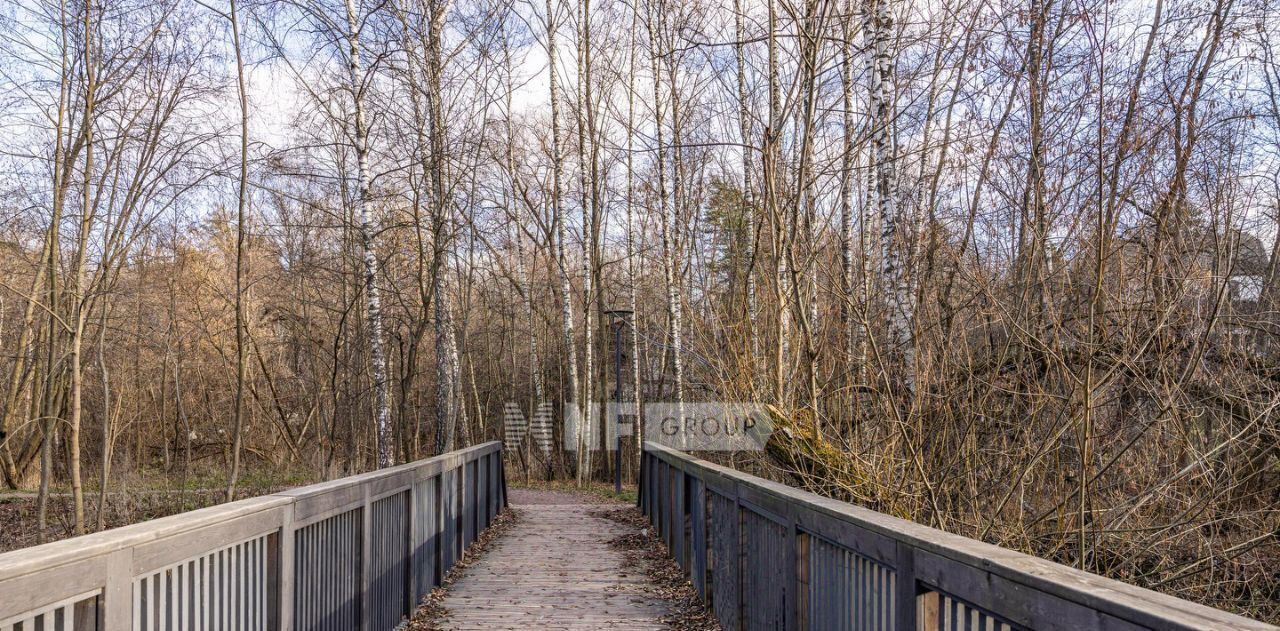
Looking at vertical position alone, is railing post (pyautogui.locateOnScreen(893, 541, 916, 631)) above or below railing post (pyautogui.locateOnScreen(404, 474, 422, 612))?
above

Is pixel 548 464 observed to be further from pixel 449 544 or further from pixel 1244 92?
pixel 1244 92

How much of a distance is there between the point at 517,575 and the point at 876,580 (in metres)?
5.73

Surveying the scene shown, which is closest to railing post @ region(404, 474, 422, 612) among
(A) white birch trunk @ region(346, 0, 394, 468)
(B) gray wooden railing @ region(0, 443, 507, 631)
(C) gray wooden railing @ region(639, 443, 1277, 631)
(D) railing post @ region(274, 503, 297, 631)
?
(B) gray wooden railing @ region(0, 443, 507, 631)

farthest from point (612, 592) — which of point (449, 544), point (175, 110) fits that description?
point (175, 110)

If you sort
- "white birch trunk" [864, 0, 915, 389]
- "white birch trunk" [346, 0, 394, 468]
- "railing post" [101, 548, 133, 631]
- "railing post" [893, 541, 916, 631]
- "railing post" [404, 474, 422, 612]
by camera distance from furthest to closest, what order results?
"white birch trunk" [346, 0, 394, 468] < "white birch trunk" [864, 0, 915, 389] < "railing post" [404, 474, 422, 612] < "railing post" [893, 541, 916, 631] < "railing post" [101, 548, 133, 631]

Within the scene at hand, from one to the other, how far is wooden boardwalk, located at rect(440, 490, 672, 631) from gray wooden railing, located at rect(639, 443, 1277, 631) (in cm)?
84

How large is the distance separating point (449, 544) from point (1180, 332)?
637cm

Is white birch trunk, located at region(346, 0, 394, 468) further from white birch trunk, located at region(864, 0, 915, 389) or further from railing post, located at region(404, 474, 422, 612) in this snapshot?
white birch trunk, located at region(864, 0, 915, 389)

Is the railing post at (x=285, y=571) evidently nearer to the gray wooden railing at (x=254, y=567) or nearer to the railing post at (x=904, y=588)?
the gray wooden railing at (x=254, y=567)

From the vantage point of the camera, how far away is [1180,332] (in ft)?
21.2

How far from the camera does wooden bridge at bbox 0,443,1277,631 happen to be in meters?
1.93

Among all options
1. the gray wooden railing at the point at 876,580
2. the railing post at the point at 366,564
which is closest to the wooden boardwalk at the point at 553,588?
the gray wooden railing at the point at 876,580

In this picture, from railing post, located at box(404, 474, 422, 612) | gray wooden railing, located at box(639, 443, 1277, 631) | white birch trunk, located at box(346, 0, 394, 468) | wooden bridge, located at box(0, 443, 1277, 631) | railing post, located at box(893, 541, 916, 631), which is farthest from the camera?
white birch trunk, located at box(346, 0, 394, 468)

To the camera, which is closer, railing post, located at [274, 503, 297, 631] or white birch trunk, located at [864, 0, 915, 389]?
railing post, located at [274, 503, 297, 631]
